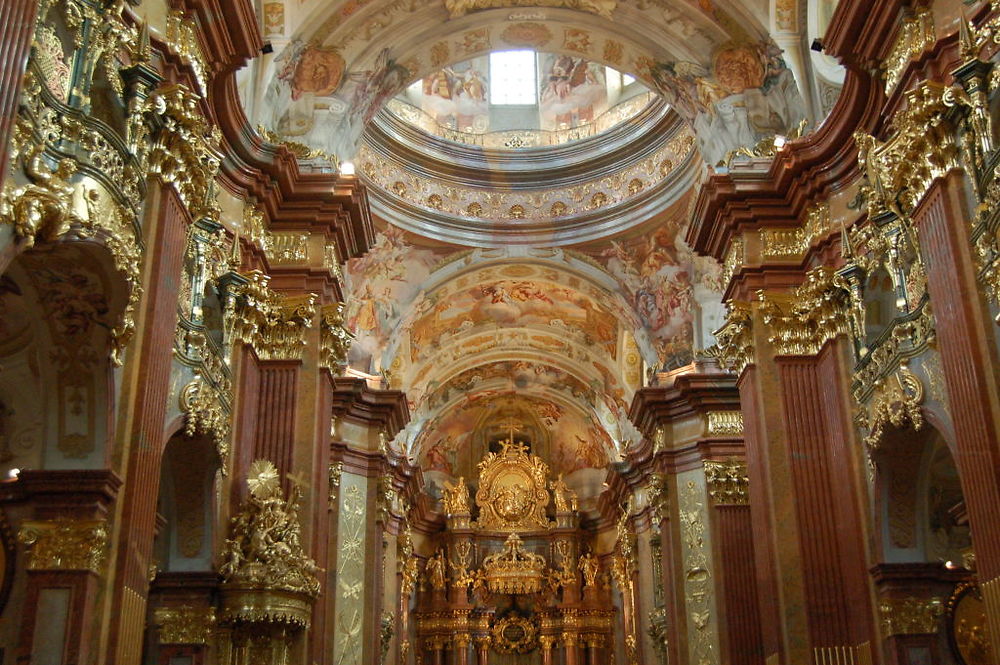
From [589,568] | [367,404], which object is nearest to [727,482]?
[367,404]

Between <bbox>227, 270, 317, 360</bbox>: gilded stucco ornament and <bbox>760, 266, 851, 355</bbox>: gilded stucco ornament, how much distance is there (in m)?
5.98

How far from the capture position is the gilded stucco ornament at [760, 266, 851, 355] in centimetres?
1311

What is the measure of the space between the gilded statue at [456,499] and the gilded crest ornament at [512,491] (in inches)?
26.1

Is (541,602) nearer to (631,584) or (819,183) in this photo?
(631,584)

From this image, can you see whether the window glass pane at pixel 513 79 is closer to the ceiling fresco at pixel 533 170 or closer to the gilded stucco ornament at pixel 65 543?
the ceiling fresco at pixel 533 170

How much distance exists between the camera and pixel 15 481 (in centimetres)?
880

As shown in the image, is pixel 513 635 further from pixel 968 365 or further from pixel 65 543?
pixel 65 543

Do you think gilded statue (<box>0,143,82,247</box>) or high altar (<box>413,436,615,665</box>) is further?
high altar (<box>413,436,615,665</box>)

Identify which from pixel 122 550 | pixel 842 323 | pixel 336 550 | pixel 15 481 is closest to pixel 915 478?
pixel 842 323

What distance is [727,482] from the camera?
20562 millimetres

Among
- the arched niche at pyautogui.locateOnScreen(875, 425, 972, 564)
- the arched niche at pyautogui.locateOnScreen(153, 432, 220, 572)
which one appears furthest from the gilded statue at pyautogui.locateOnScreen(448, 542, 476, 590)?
the arched niche at pyautogui.locateOnScreen(875, 425, 972, 564)

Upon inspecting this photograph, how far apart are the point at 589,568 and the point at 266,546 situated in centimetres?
2183

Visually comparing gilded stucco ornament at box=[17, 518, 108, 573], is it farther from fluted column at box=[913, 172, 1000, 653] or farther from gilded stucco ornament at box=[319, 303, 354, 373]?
fluted column at box=[913, 172, 1000, 653]

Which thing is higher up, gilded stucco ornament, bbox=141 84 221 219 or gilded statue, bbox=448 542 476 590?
gilded stucco ornament, bbox=141 84 221 219
